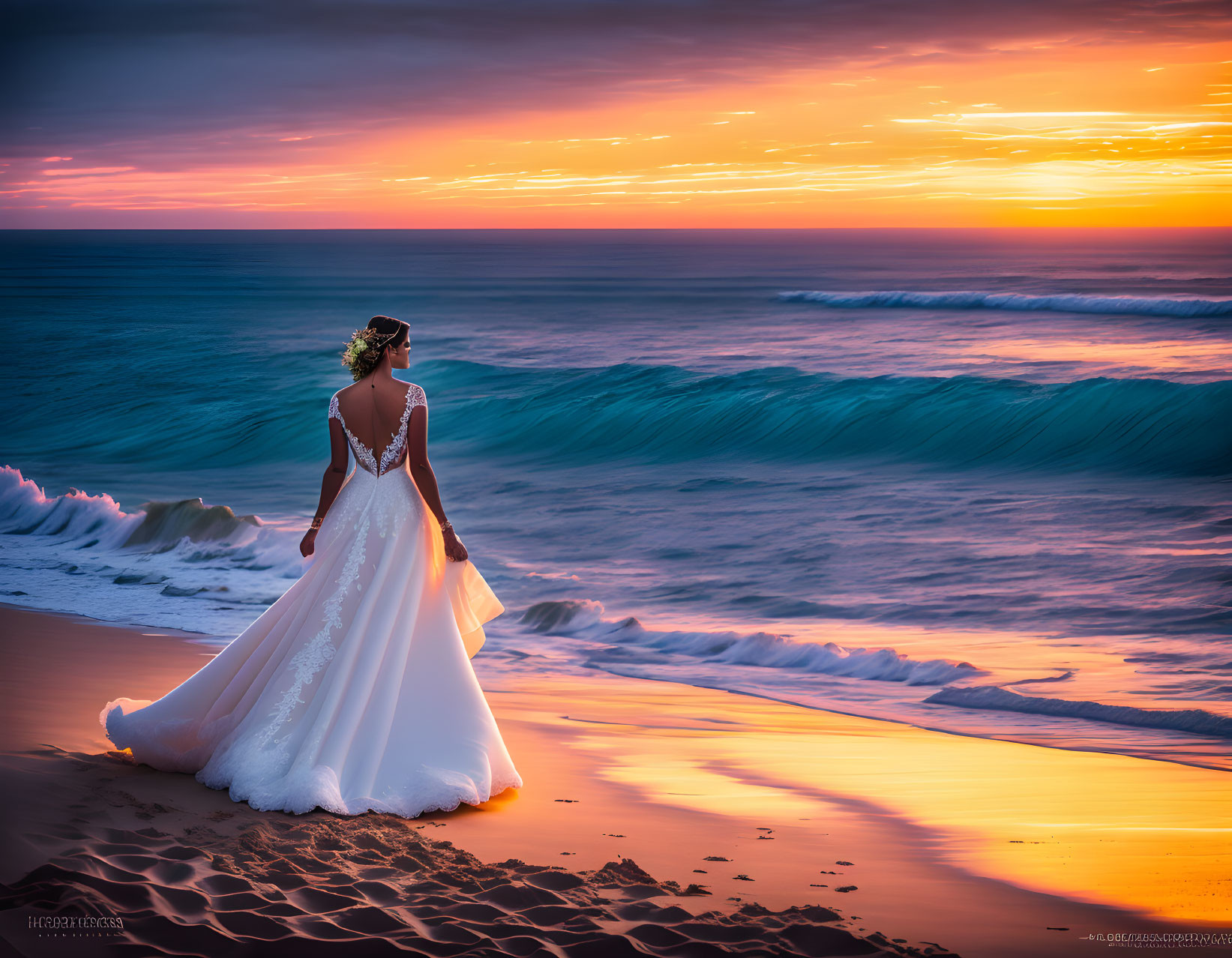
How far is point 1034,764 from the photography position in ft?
16.4

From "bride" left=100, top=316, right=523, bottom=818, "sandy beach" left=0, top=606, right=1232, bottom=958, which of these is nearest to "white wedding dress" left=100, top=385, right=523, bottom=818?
"bride" left=100, top=316, right=523, bottom=818

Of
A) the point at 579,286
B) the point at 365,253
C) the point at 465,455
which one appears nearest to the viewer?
the point at 465,455

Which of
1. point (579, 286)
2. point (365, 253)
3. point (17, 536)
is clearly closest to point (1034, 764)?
point (17, 536)

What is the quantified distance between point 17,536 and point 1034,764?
1052 cm

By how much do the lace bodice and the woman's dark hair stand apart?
15 cm

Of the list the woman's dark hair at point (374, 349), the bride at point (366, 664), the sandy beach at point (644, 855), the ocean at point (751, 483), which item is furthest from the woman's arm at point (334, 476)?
the ocean at point (751, 483)

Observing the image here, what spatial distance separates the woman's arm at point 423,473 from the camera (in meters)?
3.89

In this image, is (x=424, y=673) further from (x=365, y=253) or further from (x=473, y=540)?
(x=365, y=253)

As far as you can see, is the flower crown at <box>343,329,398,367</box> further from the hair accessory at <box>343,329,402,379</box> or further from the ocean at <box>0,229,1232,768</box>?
the ocean at <box>0,229,1232,768</box>

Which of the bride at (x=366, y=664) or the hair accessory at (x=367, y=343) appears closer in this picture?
the bride at (x=366, y=664)

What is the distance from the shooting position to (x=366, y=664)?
3766 mm

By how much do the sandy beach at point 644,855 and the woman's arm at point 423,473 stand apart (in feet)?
3.23

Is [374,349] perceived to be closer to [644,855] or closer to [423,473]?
[423,473]

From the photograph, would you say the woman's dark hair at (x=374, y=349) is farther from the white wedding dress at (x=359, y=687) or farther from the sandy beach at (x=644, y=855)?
the sandy beach at (x=644, y=855)
